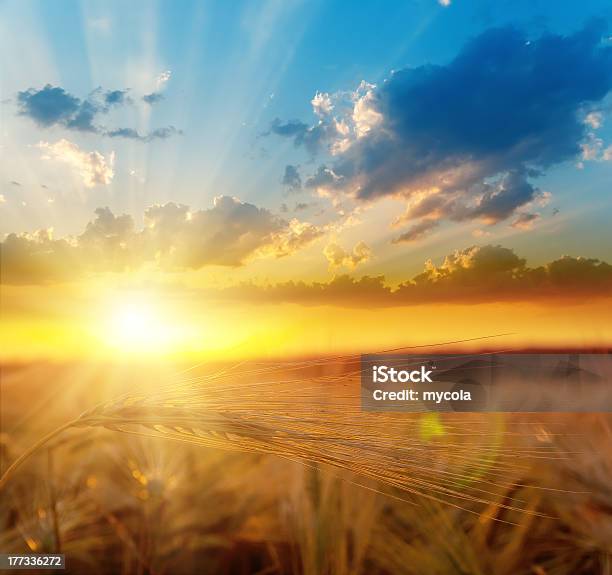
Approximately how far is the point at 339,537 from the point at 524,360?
1055 millimetres

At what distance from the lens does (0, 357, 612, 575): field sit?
50.7 inches

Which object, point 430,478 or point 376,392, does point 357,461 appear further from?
point 376,392

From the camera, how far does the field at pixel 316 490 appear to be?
4.23 feet

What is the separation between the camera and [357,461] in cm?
129

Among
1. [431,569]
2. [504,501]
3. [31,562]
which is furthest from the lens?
[31,562]

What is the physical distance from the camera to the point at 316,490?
5.16 ft

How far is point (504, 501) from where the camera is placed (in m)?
1.50

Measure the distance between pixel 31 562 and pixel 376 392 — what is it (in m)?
1.06

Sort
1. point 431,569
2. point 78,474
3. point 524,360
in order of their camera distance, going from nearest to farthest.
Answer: point 431,569
point 78,474
point 524,360

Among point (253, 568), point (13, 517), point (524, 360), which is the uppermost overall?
point (524, 360)

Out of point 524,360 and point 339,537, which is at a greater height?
point 524,360

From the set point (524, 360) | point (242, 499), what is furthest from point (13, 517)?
point (524, 360)

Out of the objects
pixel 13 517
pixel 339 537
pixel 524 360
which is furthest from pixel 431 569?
pixel 13 517

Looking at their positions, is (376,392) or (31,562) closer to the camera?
Answer: (31,562)
